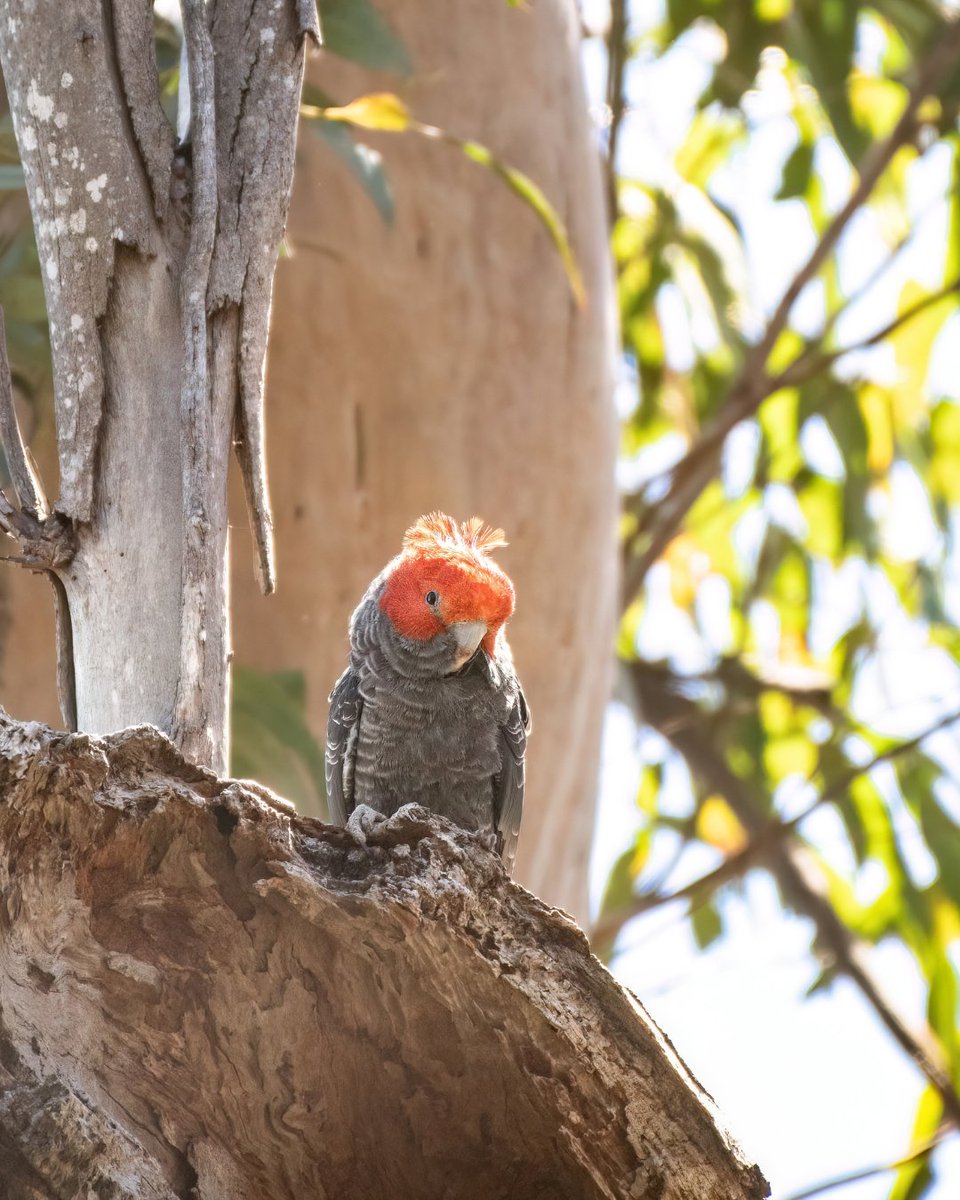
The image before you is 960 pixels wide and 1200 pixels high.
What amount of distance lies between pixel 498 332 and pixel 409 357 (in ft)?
0.75

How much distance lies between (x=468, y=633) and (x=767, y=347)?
209 cm

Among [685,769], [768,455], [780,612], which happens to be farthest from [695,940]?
[768,455]

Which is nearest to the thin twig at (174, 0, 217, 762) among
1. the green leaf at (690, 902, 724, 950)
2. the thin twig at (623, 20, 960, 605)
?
the thin twig at (623, 20, 960, 605)

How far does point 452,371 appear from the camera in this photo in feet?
10.5

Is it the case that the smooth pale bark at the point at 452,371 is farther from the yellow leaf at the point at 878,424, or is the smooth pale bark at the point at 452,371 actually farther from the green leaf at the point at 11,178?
the yellow leaf at the point at 878,424

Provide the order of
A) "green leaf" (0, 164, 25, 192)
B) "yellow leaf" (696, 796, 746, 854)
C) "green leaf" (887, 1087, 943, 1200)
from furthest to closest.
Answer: "yellow leaf" (696, 796, 746, 854)
"green leaf" (887, 1087, 943, 1200)
"green leaf" (0, 164, 25, 192)

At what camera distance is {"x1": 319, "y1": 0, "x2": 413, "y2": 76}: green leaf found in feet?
8.40

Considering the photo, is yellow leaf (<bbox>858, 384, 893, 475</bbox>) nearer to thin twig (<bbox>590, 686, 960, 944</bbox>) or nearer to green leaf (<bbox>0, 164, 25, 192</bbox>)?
thin twig (<bbox>590, 686, 960, 944</bbox>)

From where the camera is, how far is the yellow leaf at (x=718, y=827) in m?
5.04

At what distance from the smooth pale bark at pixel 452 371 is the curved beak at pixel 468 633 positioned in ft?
2.79

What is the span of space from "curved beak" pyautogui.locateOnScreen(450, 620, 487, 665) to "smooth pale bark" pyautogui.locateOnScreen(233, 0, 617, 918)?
852mm

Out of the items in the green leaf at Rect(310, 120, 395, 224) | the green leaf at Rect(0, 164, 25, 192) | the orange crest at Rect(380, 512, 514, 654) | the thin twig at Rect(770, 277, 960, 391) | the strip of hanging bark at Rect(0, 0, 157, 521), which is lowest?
the orange crest at Rect(380, 512, 514, 654)

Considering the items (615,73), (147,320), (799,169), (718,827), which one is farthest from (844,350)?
(147,320)

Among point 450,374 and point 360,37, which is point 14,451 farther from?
point 450,374
